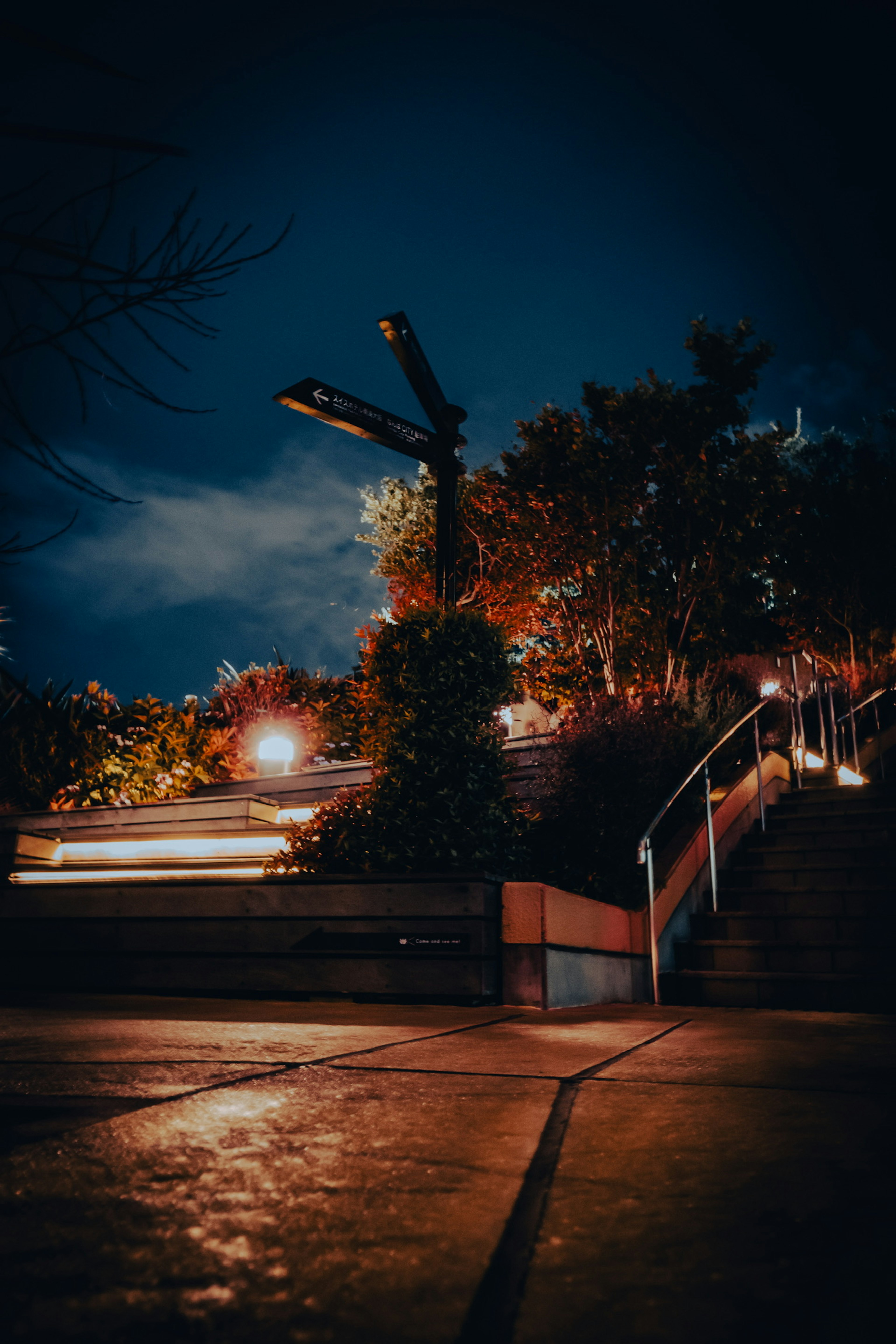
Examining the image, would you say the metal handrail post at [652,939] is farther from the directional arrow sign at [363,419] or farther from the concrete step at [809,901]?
the directional arrow sign at [363,419]

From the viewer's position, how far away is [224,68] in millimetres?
6008

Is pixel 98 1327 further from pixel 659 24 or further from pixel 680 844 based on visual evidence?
pixel 659 24

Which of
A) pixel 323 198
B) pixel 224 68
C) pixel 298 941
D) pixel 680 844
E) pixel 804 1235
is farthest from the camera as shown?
pixel 323 198

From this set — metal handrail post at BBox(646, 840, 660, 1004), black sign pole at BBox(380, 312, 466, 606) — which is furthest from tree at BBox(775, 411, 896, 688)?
metal handrail post at BBox(646, 840, 660, 1004)

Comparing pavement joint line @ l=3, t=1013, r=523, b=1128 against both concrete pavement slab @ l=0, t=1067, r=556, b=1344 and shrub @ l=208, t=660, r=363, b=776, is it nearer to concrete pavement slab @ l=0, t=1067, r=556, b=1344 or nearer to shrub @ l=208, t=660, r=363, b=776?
concrete pavement slab @ l=0, t=1067, r=556, b=1344

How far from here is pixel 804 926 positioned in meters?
5.80

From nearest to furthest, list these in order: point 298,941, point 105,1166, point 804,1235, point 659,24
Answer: point 804,1235, point 105,1166, point 298,941, point 659,24

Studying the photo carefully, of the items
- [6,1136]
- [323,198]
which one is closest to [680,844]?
[6,1136]

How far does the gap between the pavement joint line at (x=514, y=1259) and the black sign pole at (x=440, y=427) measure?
5.44m

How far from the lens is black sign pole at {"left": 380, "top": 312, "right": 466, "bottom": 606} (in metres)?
6.91

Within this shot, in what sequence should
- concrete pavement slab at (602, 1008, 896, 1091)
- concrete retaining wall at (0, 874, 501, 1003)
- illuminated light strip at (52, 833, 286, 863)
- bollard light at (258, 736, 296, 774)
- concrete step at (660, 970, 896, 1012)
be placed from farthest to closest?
bollard light at (258, 736, 296, 774), illuminated light strip at (52, 833, 286, 863), concrete step at (660, 970, 896, 1012), concrete retaining wall at (0, 874, 501, 1003), concrete pavement slab at (602, 1008, 896, 1091)

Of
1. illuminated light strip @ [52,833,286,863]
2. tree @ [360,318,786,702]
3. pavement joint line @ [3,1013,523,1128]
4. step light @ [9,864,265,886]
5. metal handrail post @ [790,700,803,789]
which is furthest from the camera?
tree @ [360,318,786,702]

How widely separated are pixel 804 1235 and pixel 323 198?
6779 inches

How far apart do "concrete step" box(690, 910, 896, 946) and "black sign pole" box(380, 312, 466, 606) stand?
3.59 m
